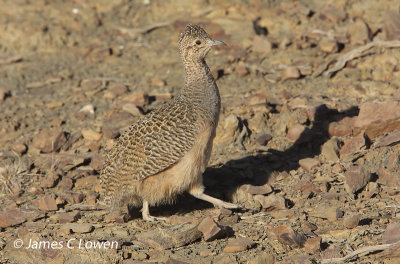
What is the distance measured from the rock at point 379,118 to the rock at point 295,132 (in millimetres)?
672

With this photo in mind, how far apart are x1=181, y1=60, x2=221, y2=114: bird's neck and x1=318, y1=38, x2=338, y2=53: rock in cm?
348

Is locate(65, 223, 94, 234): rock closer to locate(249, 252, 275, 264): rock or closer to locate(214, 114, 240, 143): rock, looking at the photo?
locate(249, 252, 275, 264): rock

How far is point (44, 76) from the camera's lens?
10180mm

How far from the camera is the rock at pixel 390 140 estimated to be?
262 inches

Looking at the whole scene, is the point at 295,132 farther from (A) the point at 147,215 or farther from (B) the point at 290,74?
(A) the point at 147,215

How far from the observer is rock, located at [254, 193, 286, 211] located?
6230 mm

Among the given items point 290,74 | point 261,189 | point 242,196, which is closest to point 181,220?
point 242,196

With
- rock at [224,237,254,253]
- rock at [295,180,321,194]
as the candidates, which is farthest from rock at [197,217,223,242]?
rock at [295,180,321,194]

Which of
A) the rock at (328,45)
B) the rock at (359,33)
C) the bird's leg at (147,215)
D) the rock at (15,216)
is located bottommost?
the rock at (15,216)

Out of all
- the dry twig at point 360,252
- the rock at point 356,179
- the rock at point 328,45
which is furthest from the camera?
the rock at point 328,45

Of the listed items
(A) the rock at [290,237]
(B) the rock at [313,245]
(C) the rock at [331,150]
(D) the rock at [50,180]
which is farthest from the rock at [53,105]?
(B) the rock at [313,245]

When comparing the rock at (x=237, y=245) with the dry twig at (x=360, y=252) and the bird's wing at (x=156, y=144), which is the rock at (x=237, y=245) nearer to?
the dry twig at (x=360, y=252)

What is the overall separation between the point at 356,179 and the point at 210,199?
1.54m

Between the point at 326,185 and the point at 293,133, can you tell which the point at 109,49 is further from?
the point at 326,185
